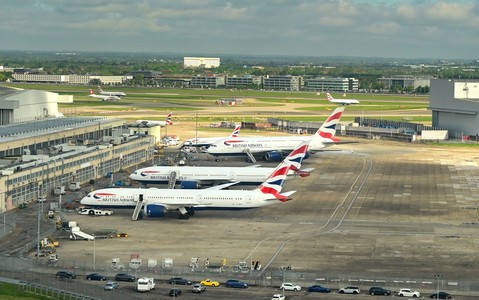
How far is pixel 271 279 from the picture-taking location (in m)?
72.3

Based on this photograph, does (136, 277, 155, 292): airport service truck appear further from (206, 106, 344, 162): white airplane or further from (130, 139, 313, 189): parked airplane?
(206, 106, 344, 162): white airplane

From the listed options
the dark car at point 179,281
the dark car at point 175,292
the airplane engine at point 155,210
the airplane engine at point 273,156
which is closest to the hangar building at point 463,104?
the airplane engine at point 273,156

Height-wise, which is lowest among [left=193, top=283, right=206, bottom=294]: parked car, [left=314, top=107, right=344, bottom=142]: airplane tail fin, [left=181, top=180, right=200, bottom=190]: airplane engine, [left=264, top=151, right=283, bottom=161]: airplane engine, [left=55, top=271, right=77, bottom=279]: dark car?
[left=264, top=151, right=283, bottom=161]: airplane engine

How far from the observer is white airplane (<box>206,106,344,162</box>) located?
15500 cm

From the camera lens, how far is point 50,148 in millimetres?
126500

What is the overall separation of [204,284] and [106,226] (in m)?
27.7

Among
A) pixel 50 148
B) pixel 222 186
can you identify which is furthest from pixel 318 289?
pixel 50 148

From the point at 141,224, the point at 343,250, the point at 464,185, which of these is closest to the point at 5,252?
the point at 141,224

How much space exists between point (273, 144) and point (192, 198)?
5958 cm

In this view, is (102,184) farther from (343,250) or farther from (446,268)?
(446,268)

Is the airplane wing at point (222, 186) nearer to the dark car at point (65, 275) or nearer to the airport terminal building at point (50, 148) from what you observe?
the airport terminal building at point (50, 148)

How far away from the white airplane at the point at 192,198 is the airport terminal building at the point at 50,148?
9.25 meters

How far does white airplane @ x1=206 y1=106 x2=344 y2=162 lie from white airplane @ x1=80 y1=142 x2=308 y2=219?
52932mm

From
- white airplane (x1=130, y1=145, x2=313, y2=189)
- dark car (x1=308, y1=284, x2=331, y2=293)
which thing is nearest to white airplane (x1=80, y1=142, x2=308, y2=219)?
white airplane (x1=130, y1=145, x2=313, y2=189)
